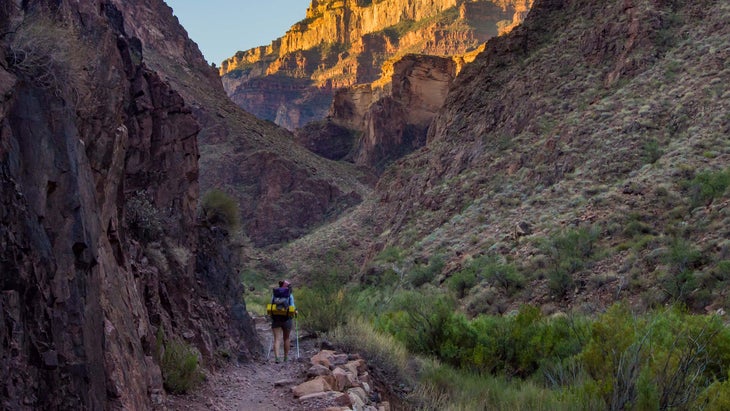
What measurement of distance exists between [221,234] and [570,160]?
57.1 ft

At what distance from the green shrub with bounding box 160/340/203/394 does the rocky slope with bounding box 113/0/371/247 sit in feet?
172

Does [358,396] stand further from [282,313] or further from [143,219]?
[143,219]

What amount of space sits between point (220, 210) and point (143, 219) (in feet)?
28.6

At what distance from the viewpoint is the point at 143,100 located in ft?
44.9

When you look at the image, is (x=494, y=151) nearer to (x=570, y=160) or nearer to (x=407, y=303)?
(x=570, y=160)

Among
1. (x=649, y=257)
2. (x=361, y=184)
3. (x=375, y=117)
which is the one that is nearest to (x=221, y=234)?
(x=649, y=257)

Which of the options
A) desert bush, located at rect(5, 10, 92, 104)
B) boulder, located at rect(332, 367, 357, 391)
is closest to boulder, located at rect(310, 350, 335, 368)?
boulder, located at rect(332, 367, 357, 391)

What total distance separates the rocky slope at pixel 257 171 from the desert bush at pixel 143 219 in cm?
4848

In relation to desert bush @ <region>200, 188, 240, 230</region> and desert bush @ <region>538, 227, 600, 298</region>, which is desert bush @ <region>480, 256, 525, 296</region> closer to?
desert bush @ <region>538, 227, 600, 298</region>

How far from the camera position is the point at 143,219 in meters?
10.8

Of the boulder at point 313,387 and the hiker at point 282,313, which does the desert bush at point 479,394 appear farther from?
the hiker at point 282,313

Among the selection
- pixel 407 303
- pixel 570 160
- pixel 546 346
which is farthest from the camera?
pixel 570 160

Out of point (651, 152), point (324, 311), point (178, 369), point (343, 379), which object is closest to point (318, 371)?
point (343, 379)

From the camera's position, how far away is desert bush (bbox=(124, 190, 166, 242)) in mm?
10352
